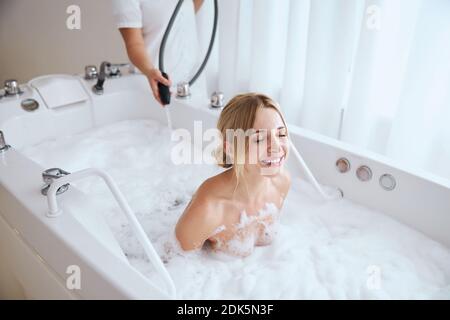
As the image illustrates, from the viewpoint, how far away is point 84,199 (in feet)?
3.29

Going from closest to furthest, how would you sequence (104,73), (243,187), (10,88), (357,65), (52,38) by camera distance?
1. (243,187)
2. (357,65)
3. (10,88)
4. (104,73)
5. (52,38)

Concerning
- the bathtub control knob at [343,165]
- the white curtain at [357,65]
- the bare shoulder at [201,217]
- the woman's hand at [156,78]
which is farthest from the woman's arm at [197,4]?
the bare shoulder at [201,217]

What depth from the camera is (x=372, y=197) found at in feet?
4.24

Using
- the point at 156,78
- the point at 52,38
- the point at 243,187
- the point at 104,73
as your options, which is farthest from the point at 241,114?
the point at 52,38

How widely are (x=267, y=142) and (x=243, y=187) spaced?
6.2 inches

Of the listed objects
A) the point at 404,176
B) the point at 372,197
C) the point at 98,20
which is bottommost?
the point at 372,197

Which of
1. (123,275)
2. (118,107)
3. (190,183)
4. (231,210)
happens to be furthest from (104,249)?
(118,107)

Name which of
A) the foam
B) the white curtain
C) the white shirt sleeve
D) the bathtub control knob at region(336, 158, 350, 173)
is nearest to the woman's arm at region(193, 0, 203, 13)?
the white curtain

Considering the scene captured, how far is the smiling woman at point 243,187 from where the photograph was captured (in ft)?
3.09

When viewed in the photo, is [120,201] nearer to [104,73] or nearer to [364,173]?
[364,173]

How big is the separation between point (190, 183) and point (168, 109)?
40cm

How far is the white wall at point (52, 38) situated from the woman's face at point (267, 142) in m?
1.45

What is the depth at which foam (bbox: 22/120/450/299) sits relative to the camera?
3.46 feet

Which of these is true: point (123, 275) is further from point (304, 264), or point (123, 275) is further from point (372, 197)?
point (372, 197)
